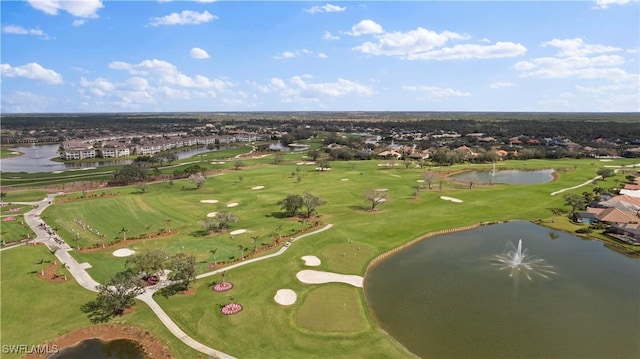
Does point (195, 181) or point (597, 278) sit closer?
point (597, 278)

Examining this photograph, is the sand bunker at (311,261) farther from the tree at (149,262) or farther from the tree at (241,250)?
the tree at (149,262)

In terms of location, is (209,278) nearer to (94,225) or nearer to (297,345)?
(297,345)

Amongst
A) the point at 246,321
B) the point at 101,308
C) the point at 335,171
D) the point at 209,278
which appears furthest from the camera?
the point at 335,171

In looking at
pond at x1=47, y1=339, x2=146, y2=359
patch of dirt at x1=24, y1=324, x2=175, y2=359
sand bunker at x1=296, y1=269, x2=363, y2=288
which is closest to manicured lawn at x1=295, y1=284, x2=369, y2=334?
sand bunker at x1=296, y1=269, x2=363, y2=288

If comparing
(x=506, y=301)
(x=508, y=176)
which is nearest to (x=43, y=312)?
(x=506, y=301)

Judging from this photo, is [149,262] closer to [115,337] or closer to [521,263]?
[115,337]

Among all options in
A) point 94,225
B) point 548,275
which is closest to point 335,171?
point 94,225
